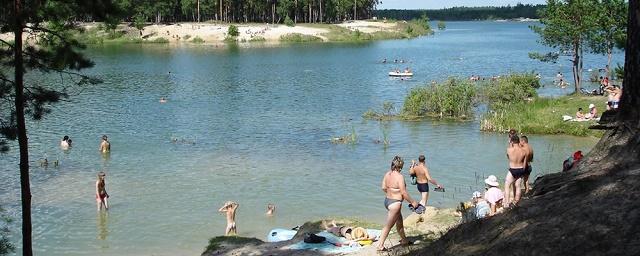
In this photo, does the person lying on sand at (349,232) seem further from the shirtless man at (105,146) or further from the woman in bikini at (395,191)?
the shirtless man at (105,146)

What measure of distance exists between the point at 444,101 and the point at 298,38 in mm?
84630

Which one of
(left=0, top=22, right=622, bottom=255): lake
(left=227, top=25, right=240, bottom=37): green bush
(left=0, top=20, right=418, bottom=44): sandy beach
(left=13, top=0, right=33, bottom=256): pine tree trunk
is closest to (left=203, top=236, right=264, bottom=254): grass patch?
(left=0, top=22, right=622, bottom=255): lake

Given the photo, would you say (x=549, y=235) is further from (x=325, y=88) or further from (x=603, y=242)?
(x=325, y=88)

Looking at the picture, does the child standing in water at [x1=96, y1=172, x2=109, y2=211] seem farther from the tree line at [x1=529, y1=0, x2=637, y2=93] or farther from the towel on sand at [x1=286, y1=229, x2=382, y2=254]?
the tree line at [x1=529, y1=0, x2=637, y2=93]

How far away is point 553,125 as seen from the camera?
34.6 m

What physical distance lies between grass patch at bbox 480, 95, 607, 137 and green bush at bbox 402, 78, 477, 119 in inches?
68.5

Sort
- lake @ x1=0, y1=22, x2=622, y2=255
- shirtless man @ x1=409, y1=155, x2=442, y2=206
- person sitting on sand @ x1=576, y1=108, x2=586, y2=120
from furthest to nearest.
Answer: person sitting on sand @ x1=576, y1=108, x2=586, y2=120 < lake @ x1=0, y1=22, x2=622, y2=255 < shirtless man @ x1=409, y1=155, x2=442, y2=206

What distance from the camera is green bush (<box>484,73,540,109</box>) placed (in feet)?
141

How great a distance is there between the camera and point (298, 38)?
404ft

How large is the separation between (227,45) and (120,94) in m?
60.2

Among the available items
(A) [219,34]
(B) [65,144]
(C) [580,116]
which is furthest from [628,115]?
(A) [219,34]

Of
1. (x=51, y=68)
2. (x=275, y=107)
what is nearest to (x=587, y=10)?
(x=275, y=107)

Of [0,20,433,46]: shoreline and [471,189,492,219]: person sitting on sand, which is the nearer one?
[471,189,492,219]: person sitting on sand

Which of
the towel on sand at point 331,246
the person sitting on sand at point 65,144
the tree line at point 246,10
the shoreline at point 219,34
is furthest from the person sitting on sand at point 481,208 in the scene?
the tree line at point 246,10
